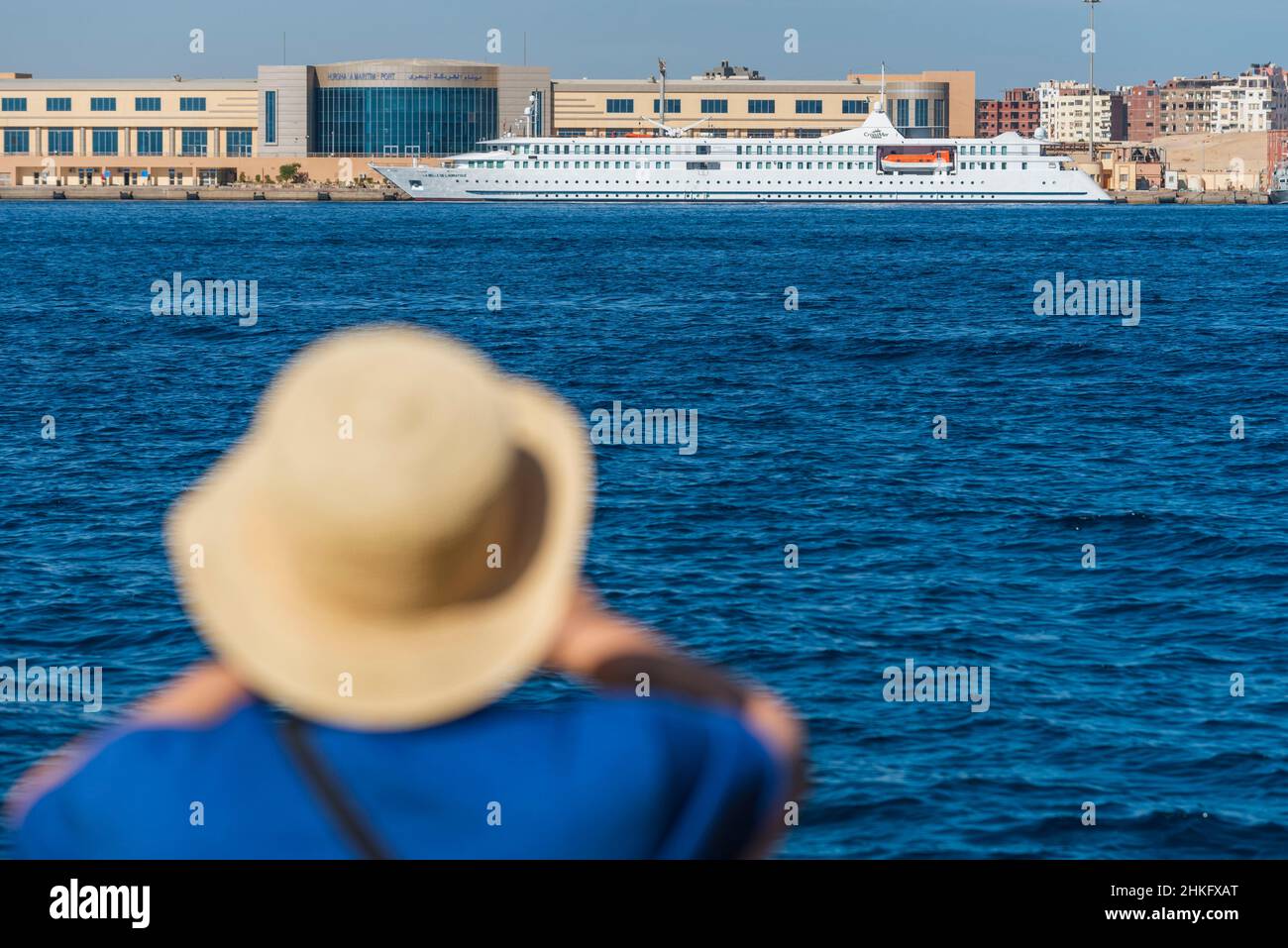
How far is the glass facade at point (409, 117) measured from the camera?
162 m

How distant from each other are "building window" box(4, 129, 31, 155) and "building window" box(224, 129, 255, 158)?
745 inches

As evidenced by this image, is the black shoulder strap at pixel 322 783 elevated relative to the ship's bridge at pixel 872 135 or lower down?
lower down

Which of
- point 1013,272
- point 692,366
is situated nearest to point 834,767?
point 692,366

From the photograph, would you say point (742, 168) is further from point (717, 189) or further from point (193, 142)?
point (193, 142)

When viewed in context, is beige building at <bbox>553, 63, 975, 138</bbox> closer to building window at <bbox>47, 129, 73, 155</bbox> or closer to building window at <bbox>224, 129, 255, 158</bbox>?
building window at <bbox>224, 129, 255, 158</bbox>

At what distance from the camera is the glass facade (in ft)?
533

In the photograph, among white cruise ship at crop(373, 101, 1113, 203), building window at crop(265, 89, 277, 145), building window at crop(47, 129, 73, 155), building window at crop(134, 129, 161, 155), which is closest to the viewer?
white cruise ship at crop(373, 101, 1113, 203)

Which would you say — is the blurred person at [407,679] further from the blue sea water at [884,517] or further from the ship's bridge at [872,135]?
the ship's bridge at [872,135]

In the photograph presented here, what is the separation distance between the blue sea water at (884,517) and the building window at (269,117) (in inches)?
3927

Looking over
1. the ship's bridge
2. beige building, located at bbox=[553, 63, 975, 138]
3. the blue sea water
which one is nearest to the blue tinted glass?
beige building, located at bbox=[553, 63, 975, 138]

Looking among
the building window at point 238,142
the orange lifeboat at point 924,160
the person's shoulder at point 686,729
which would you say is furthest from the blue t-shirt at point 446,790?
the building window at point 238,142

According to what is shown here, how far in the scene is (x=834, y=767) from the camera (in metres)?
13.7

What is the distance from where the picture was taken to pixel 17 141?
562 ft
